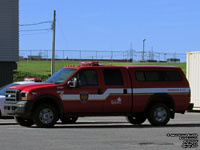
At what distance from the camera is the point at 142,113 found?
19172mm

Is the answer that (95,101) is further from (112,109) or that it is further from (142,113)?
(142,113)

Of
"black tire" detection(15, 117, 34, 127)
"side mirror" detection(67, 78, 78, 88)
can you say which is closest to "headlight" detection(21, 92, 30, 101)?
"side mirror" detection(67, 78, 78, 88)

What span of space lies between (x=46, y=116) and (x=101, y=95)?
193cm

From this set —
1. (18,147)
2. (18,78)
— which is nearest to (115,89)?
(18,147)

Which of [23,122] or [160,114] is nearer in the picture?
[23,122]

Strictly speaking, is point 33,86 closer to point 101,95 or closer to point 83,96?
point 83,96

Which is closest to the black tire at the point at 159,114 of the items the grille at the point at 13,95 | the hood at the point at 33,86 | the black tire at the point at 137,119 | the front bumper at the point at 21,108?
the black tire at the point at 137,119

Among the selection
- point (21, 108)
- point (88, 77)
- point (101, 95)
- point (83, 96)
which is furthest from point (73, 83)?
point (21, 108)

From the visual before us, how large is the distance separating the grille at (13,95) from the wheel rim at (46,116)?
88 centimetres

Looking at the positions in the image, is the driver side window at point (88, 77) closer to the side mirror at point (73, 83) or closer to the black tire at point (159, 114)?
the side mirror at point (73, 83)

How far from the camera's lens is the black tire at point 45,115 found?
1755cm

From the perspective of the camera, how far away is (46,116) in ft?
58.0

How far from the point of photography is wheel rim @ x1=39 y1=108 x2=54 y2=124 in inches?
695

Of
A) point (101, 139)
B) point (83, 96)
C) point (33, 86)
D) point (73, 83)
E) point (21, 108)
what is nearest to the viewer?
point (101, 139)
